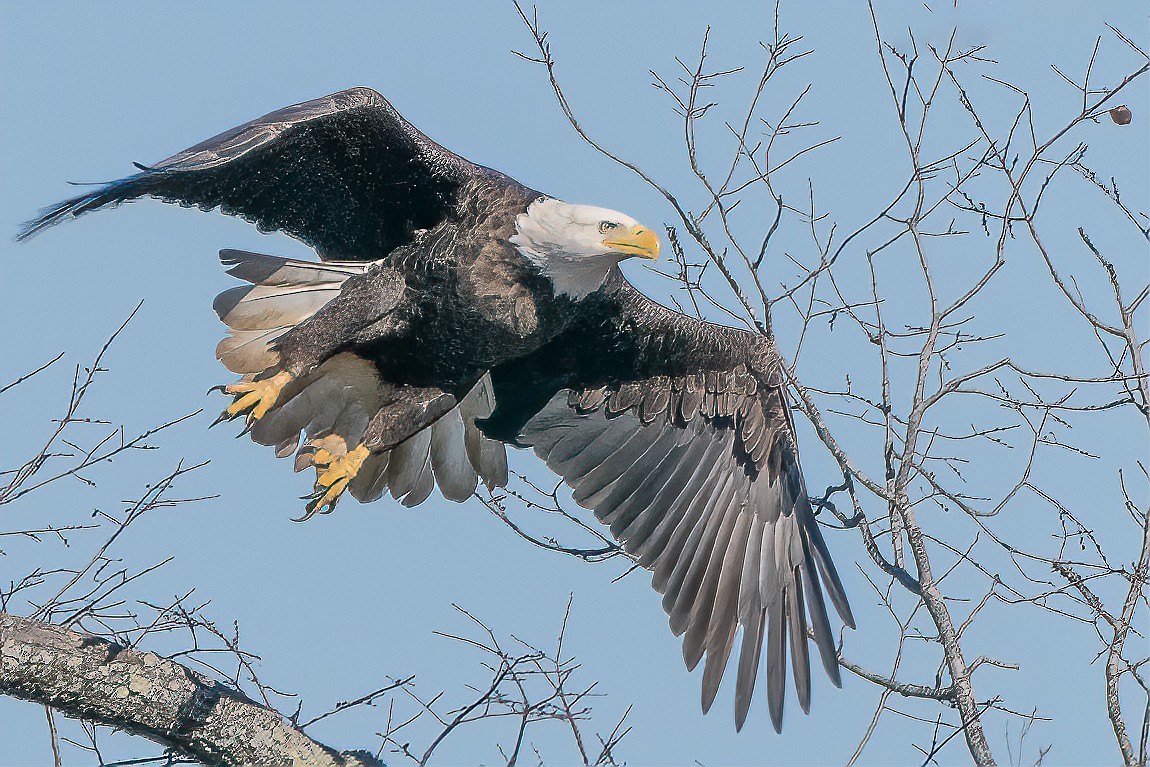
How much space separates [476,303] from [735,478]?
57.7 inches

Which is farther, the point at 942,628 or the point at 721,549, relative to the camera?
the point at 721,549

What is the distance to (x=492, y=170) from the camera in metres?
4.89

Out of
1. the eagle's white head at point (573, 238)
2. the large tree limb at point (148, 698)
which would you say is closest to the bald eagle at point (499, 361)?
the eagle's white head at point (573, 238)

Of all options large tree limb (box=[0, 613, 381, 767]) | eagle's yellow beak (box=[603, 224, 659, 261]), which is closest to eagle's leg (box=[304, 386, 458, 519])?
eagle's yellow beak (box=[603, 224, 659, 261])

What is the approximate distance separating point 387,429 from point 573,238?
1.14 metres

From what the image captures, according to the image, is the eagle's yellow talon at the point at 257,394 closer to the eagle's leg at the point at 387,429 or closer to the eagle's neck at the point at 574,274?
the eagle's leg at the point at 387,429

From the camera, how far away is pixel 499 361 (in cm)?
498

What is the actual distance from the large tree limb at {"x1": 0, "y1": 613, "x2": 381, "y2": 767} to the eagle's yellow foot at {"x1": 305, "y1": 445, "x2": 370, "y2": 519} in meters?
1.57

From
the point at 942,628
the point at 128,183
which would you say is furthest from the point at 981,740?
the point at 128,183

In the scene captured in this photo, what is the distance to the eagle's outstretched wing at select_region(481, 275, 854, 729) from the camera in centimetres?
500

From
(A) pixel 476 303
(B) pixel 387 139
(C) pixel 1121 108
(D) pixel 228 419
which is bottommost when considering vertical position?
(D) pixel 228 419

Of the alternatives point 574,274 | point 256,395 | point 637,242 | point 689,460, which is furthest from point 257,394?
point 689,460

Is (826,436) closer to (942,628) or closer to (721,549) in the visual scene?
(942,628)

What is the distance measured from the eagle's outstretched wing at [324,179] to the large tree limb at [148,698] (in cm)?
164
